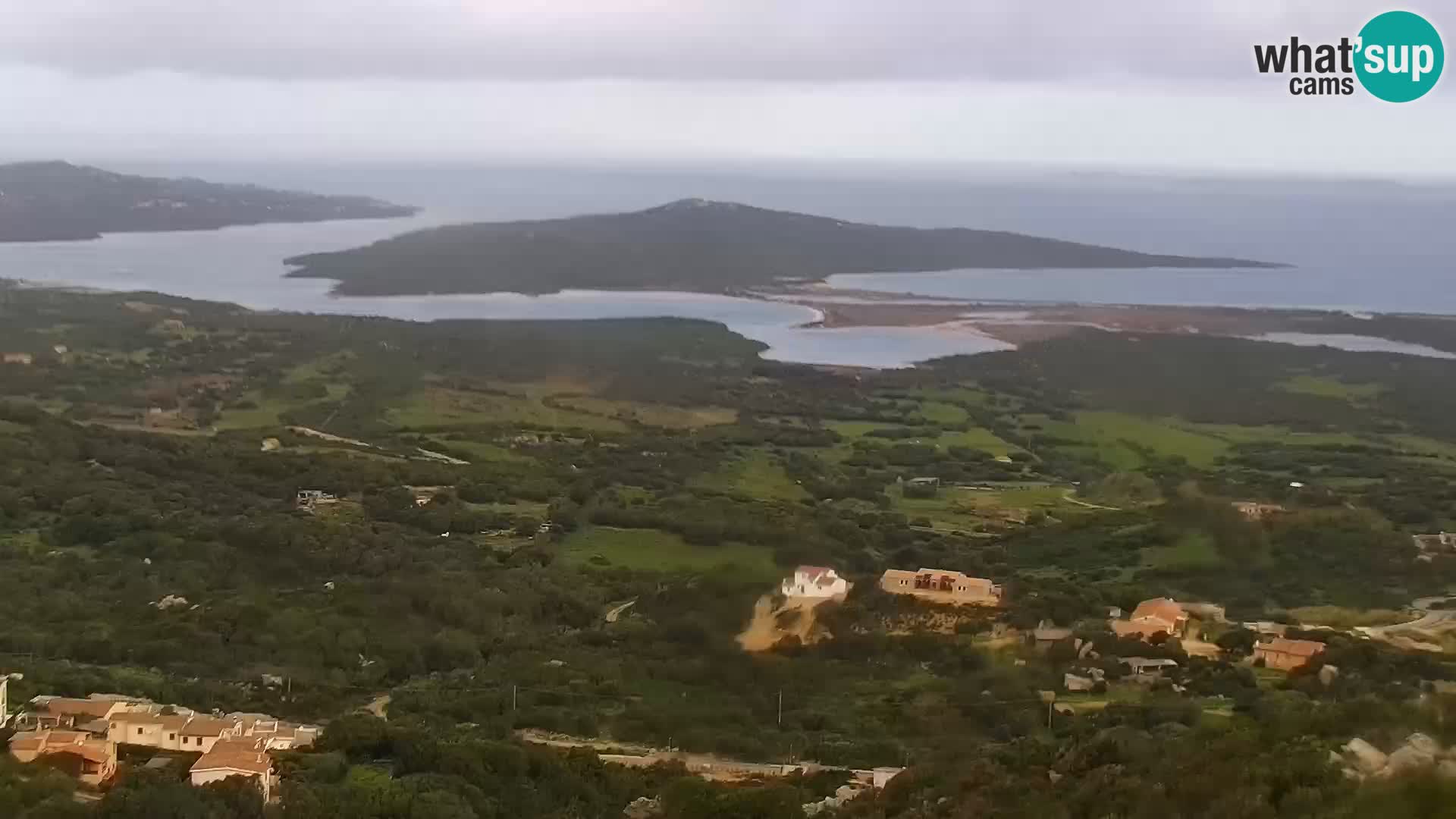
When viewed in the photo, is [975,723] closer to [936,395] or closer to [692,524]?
[692,524]

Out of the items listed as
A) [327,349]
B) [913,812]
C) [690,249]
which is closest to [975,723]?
[913,812]

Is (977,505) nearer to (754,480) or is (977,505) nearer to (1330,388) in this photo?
(754,480)

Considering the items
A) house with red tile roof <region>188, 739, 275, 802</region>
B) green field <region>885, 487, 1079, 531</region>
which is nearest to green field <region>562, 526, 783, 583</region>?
green field <region>885, 487, 1079, 531</region>

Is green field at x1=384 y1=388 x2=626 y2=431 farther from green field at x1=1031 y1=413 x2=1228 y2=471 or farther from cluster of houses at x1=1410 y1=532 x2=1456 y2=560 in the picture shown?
cluster of houses at x1=1410 y1=532 x2=1456 y2=560

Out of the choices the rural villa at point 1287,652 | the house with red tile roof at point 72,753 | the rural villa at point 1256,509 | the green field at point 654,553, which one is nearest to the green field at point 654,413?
the green field at point 654,553

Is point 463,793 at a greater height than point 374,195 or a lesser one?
lesser

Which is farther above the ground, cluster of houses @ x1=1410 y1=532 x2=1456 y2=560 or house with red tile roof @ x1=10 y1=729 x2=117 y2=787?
house with red tile roof @ x1=10 y1=729 x2=117 y2=787
